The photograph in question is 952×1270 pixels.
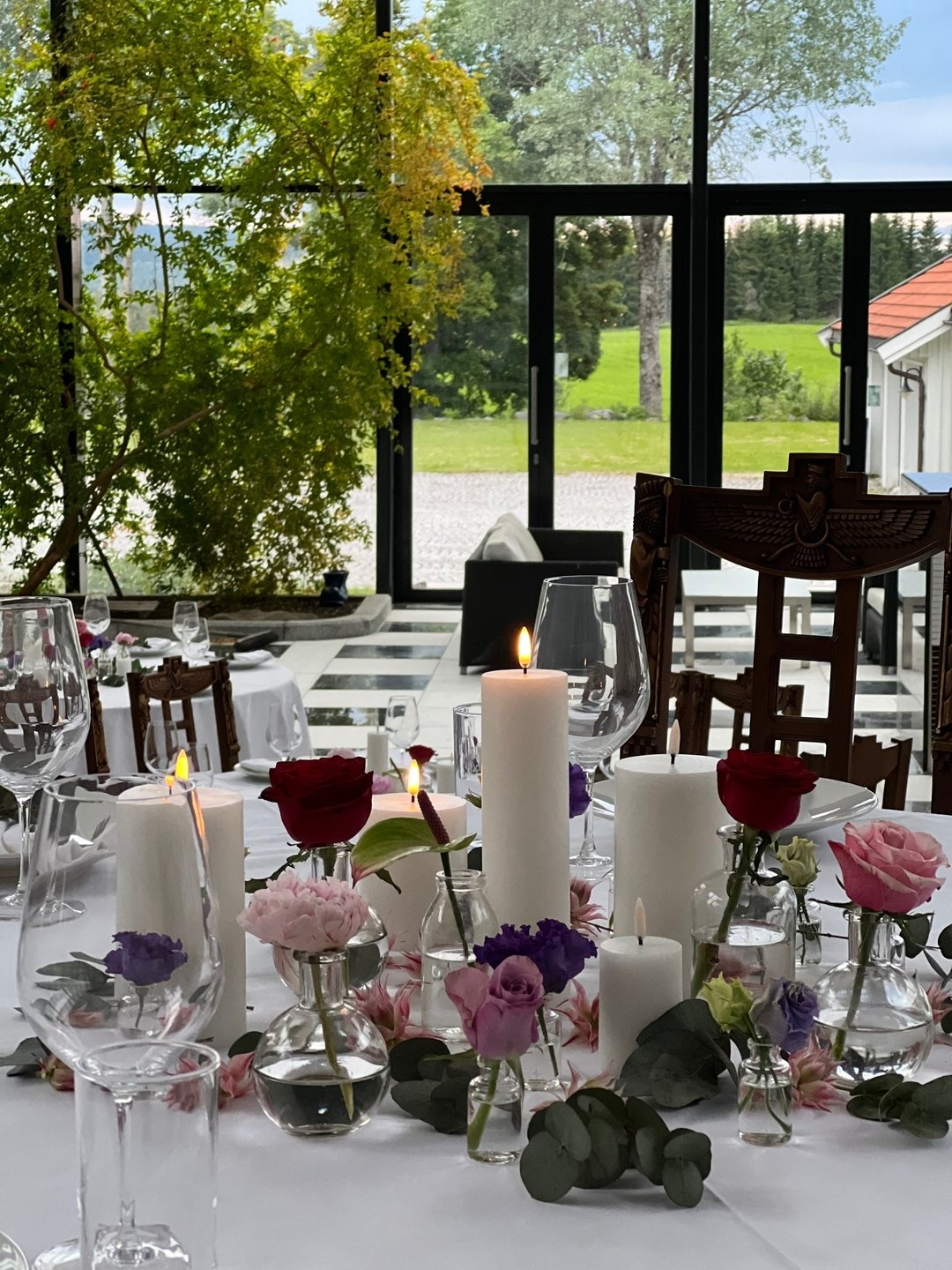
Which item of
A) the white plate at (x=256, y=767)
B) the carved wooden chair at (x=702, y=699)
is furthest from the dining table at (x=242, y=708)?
the white plate at (x=256, y=767)

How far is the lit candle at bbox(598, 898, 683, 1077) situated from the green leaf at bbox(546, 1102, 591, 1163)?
0.11m

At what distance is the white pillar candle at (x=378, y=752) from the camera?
174 centimetres

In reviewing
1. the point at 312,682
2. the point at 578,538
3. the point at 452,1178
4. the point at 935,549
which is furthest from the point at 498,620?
the point at 452,1178

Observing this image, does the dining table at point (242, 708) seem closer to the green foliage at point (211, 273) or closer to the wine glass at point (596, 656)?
the wine glass at point (596, 656)

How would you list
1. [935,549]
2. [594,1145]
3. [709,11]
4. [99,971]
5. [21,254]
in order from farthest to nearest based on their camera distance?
[709,11], [21,254], [935,549], [594,1145], [99,971]

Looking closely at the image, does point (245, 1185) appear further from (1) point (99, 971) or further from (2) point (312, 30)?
(2) point (312, 30)

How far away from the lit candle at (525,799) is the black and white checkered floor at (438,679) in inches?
146

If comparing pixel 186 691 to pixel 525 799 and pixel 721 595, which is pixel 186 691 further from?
pixel 721 595

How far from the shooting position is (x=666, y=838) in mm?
1035

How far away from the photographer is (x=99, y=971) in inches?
26.6

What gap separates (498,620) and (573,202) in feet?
11.4

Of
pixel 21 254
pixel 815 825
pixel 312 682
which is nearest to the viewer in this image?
pixel 815 825

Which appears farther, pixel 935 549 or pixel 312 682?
pixel 312 682

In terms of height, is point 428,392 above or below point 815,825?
above
